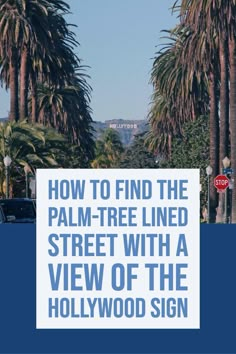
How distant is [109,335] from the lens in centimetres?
1447

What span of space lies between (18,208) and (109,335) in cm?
1762

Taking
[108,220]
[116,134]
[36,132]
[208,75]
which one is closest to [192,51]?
[208,75]

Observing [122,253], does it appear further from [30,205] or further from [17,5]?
[17,5]

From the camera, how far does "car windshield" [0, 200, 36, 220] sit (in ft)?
103

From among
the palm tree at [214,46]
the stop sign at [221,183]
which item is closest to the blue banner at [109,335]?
the stop sign at [221,183]

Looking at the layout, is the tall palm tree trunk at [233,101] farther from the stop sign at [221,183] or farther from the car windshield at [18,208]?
the car windshield at [18,208]

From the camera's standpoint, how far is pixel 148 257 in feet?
46.6

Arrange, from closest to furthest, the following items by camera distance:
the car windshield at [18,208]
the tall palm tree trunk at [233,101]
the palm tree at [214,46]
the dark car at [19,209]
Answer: the dark car at [19,209] < the car windshield at [18,208] < the tall palm tree trunk at [233,101] < the palm tree at [214,46]

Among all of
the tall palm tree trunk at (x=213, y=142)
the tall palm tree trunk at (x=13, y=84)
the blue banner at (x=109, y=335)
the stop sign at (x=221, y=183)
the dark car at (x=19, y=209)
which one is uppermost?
the tall palm tree trunk at (x=13, y=84)

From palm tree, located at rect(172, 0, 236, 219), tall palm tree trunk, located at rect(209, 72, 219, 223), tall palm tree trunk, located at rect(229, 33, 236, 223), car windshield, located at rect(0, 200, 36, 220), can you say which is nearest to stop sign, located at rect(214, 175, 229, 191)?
tall palm tree trunk, located at rect(229, 33, 236, 223)

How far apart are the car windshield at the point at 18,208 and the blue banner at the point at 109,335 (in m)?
16.8

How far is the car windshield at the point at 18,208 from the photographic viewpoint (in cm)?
3150

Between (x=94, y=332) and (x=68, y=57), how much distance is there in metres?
60.4

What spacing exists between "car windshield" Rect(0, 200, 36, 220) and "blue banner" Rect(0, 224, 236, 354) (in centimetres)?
1676
